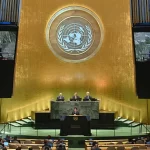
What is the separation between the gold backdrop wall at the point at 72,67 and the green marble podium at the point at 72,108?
6.59 ft

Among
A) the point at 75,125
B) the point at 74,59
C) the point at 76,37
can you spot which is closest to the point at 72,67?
the point at 74,59

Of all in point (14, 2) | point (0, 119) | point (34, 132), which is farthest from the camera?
point (0, 119)

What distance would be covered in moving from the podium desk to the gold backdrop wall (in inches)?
131

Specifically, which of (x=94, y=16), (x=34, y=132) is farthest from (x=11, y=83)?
(x=94, y=16)

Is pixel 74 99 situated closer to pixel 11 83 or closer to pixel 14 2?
pixel 11 83

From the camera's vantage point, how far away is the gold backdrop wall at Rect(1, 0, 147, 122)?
1830 cm

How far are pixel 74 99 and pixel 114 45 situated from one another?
3.79m

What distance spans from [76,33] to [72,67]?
5.68 feet

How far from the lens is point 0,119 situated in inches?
720

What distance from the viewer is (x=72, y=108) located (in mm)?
16359

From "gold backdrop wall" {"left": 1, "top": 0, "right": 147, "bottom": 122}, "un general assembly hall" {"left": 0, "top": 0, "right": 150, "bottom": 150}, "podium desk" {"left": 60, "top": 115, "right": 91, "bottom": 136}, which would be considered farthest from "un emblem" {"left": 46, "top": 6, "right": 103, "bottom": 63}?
"podium desk" {"left": 60, "top": 115, "right": 91, "bottom": 136}

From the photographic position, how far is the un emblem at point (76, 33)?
1839cm

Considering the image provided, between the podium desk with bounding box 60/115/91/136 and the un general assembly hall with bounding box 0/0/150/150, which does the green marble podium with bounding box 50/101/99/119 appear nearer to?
the podium desk with bounding box 60/115/91/136

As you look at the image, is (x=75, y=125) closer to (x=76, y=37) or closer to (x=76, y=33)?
(x=76, y=37)
